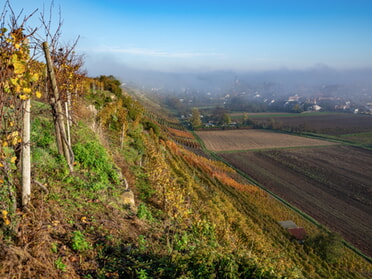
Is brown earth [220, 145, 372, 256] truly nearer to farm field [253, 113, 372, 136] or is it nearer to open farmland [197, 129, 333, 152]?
open farmland [197, 129, 333, 152]

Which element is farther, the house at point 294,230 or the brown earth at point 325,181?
the brown earth at point 325,181

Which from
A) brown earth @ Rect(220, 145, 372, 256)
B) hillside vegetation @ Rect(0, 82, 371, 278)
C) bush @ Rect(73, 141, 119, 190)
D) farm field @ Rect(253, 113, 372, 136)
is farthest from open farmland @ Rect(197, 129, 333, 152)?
bush @ Rect(73, 141, 119, 190)

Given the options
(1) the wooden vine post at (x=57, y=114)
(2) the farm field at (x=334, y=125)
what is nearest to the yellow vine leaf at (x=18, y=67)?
(1) the wooden vine post at (x=57, y=114)

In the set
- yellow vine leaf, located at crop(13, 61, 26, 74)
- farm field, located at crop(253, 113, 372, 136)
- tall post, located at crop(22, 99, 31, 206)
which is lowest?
farm field, located at crop(253, 113, 372, 136)

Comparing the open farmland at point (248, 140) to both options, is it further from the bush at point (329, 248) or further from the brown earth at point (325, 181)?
the bush at point (329, 248)

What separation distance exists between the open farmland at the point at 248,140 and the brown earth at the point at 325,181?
537cm

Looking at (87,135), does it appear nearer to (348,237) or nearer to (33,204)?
(33,204)

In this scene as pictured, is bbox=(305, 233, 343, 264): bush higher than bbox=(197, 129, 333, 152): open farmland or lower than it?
lower

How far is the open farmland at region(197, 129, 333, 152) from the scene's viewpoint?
211 ft

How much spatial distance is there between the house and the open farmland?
117 ft

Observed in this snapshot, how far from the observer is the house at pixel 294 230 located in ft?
75.0

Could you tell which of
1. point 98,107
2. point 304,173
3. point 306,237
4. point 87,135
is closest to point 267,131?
point 304,173

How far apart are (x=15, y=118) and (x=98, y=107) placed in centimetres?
1826

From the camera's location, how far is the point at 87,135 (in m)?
13.0
